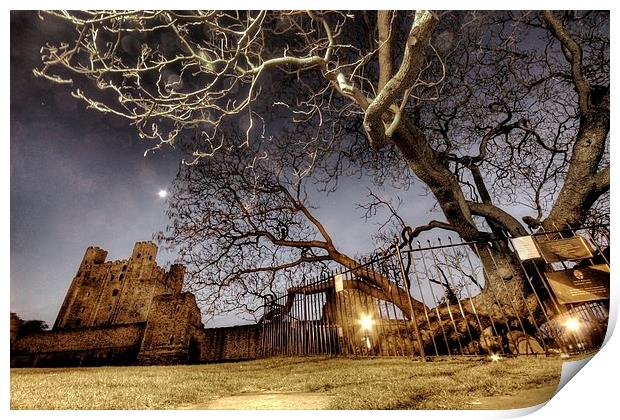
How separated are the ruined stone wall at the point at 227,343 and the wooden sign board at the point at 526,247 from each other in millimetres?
13709

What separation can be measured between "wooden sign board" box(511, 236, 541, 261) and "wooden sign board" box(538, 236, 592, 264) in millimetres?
157

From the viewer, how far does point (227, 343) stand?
16438 millimetres

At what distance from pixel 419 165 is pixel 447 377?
171 inches

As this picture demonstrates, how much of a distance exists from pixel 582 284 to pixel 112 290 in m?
48.9

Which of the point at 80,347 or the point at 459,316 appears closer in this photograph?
the point at 459,316

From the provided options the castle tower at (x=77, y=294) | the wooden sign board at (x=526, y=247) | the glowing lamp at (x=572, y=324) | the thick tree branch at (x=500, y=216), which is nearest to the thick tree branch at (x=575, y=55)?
the thick tree branch at (x=500, y=216)

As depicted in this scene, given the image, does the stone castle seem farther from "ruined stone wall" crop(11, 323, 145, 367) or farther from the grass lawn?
the grass lawn

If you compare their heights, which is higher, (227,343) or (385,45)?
(385,45)

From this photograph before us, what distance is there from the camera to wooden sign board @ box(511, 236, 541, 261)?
5.33 metres

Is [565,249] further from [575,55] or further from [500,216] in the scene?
[575,55]

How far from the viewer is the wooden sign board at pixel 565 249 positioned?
16.3 ft

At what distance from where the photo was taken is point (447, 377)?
3.57 meters

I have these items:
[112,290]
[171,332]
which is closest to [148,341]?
[171,332]
